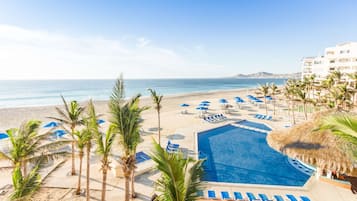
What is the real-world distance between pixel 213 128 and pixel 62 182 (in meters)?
15.6

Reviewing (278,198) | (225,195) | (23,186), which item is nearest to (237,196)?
(225,195)

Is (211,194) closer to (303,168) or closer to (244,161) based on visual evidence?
(244,161)

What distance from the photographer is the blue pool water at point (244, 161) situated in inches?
472

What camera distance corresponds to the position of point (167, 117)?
95.9 ft

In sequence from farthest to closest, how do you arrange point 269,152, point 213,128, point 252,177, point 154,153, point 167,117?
point 167,117 → point 213,128 → point 269,152 → point 252,177 → point 154,153

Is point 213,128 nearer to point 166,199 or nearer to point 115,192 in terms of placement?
point 115,192

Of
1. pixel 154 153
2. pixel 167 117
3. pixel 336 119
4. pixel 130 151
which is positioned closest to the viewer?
pixel 336 119

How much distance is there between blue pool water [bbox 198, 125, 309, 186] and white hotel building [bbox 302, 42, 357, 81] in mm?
46565

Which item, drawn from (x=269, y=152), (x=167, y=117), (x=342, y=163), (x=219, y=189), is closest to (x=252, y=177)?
(x=219, y=189)

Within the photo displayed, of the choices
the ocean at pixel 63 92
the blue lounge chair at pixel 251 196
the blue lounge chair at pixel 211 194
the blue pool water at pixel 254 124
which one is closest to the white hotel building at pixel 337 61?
the ocean at pixel 63 92

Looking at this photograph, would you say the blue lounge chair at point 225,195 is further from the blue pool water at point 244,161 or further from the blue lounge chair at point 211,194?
the blue pool water at point 244,161

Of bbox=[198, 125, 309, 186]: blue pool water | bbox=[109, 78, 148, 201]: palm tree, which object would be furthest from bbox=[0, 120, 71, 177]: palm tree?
bbox=[198, 125, 309, 186]: blue pool water

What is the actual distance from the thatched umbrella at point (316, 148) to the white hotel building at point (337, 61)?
179 feet

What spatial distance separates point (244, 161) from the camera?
47.7 feet
